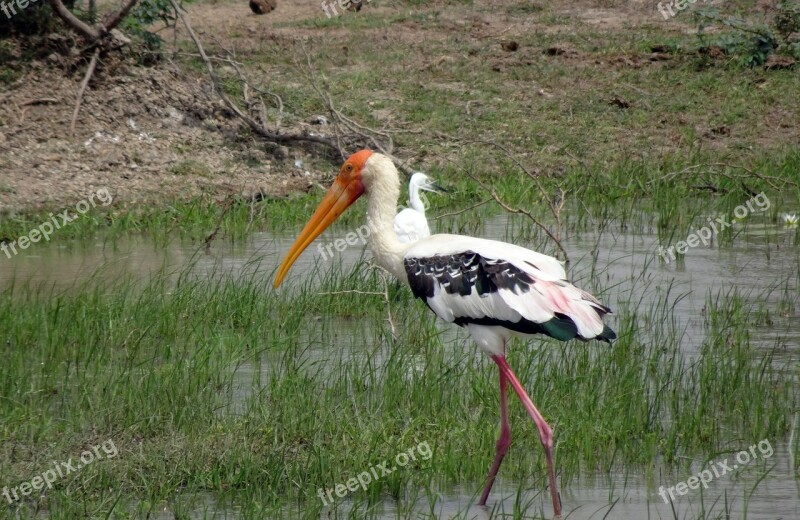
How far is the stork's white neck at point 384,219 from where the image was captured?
18.0 feet

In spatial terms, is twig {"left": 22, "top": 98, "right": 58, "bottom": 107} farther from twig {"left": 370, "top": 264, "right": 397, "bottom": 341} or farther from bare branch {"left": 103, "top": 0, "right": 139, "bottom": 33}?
twig {"left": 370, "top": 264, "right": 397, "bottom": 341}

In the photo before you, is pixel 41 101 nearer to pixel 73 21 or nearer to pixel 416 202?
pixel 73 21

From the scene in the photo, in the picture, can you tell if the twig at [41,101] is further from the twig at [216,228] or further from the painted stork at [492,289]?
the painted stork at [492,289]

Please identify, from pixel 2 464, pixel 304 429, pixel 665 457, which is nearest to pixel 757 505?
pixel 665 457

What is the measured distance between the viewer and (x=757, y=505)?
4.82 m

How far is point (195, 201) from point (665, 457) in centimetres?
600
